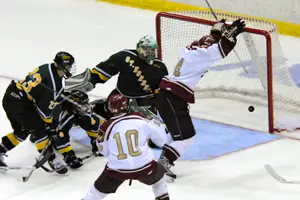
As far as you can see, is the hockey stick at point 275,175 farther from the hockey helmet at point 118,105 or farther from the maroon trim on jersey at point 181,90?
the hockey helmet at point 118,105

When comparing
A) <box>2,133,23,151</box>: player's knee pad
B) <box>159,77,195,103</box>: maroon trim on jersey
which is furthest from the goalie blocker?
<box>2,133,23,151</box>: player's knee pad

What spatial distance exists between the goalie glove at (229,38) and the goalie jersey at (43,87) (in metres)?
1.00

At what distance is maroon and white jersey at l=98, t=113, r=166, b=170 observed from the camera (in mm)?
3887

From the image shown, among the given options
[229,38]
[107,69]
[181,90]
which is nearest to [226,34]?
[229,38]

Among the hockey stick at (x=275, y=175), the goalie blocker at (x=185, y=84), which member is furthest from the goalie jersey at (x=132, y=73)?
the hockey stick at (x=275, y=175)

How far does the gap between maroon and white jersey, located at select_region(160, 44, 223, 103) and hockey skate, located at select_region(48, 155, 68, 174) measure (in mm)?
804

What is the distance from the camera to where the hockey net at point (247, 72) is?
18.1 feet

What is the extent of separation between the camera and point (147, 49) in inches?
190

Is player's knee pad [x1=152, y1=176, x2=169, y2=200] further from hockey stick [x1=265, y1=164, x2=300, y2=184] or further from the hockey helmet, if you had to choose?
hockey stick [x1=265, y1=164, x2=300, y2=184]

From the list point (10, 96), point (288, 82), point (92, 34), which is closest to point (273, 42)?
point (288, 82)

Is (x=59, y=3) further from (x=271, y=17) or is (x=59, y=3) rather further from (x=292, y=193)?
(x=292, y=193)

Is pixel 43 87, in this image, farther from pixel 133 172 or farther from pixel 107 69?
pixel 133 172

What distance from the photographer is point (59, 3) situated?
9.30 meters

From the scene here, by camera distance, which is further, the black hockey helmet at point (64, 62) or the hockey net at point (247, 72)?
the hockey net at point (247, 72)
